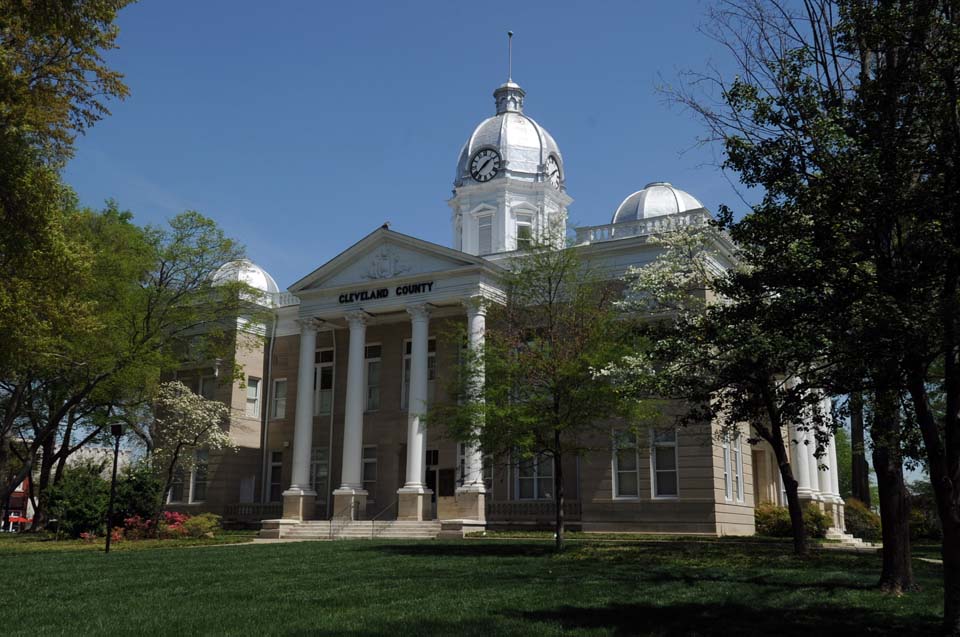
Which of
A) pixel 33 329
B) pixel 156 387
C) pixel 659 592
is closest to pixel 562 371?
pixel 659 592

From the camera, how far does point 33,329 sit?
21.3 m

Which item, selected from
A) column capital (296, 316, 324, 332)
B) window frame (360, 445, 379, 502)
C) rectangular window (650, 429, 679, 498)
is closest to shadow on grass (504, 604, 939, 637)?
rectangular window (650, 429, 679, 498)

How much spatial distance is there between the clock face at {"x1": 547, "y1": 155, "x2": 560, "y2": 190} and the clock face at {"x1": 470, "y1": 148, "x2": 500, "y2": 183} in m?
2.86

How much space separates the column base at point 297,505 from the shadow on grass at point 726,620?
2594 cm

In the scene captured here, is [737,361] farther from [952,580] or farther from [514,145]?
[514,145]

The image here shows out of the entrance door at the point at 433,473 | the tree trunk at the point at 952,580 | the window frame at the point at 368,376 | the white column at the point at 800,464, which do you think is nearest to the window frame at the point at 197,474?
the window frame at the point at 368,376

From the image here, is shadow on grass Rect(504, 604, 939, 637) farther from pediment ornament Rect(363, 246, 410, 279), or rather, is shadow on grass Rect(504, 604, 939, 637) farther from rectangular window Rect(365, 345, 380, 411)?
rectangular window Rect(365, 345, 380, 411)

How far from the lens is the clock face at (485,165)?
4731 centimetres

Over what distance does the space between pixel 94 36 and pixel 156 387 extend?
2229 centimetres

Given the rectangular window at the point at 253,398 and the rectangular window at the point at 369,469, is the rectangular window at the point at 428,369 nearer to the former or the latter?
the rectangular window at the point at 369,469

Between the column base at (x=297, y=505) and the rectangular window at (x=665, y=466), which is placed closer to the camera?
the rectangular window at (x=665, y=466)

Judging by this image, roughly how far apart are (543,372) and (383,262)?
53.3 ft

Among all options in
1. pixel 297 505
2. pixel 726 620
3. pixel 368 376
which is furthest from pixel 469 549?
pixel 368 376

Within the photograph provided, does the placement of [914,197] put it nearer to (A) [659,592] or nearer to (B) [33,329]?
(A) [659,592]
